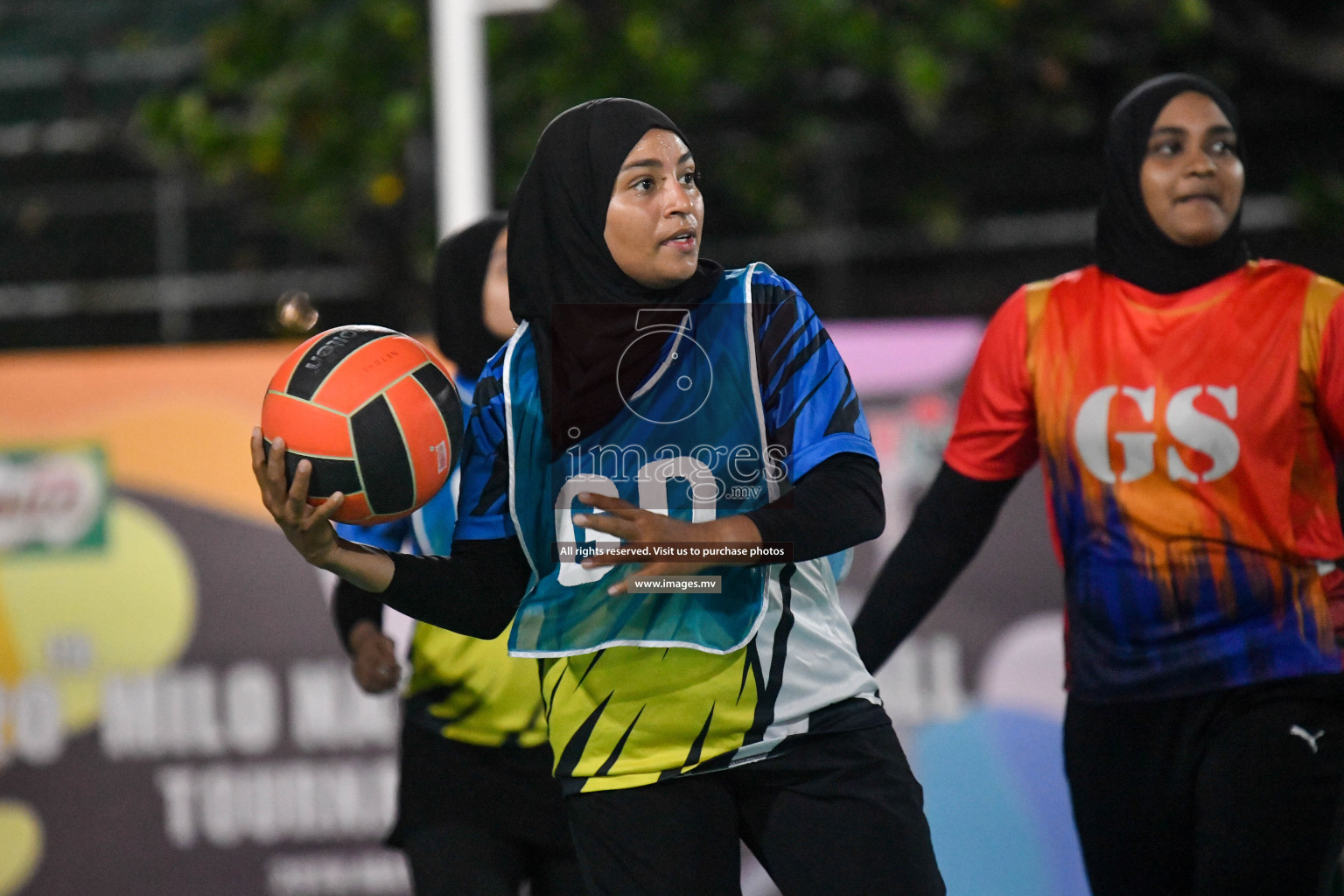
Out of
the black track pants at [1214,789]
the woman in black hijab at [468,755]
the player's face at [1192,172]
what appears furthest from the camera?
the woman in black hijab at [468,755]

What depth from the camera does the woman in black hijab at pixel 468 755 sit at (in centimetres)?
309

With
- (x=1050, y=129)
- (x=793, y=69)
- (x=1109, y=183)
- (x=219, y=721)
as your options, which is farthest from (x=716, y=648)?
(x=1050, y=129)

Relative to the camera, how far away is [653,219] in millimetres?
2316

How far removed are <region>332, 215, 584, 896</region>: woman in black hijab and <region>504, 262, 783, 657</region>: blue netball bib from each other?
31.2 inches

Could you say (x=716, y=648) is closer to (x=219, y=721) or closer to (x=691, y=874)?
(x=691, y=874)

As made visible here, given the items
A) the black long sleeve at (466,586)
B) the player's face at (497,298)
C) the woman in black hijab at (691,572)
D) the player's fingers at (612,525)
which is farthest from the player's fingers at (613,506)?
the player's face at (497,298)

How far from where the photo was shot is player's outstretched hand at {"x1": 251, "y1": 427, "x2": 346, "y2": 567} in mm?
2203

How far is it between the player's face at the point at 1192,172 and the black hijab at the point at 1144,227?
0.02 metres

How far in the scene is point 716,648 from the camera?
2244mm

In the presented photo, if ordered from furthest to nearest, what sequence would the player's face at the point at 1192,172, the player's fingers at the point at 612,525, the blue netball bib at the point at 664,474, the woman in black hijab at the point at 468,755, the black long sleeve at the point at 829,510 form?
1. the woman in black hijab at the point at 468,755
2. the player's face at the point at 1192,172
3. the blue netball bib at the point at 664,474
4. the black long sleeve at the point at 829,510
5. the player's fingers at the point at 612,525

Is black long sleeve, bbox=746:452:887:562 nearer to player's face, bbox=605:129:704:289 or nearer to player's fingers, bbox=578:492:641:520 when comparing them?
player's fingers, bbox=578:492:641:520

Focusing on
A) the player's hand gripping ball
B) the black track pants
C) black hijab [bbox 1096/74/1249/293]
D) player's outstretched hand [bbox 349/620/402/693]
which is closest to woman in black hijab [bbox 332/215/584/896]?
player's outstretched hand [bbox 349/620/402/693]

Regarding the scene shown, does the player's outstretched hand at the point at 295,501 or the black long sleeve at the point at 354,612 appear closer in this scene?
the player's outstretched hand at the point at 295,501

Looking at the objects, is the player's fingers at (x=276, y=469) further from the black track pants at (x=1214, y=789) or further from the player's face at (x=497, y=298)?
the black track pants at (x=1214, y=789)
